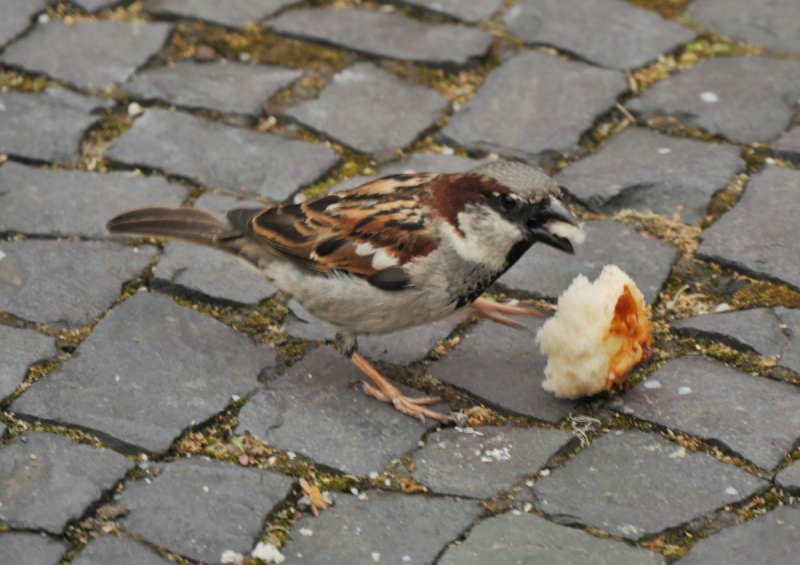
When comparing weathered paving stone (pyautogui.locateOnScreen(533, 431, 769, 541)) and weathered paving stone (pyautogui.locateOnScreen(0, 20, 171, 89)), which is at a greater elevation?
weathered paving stone (pyautogui.locateOnScreen(0, 20, 171, 89))

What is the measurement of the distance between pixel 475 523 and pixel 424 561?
215 mm

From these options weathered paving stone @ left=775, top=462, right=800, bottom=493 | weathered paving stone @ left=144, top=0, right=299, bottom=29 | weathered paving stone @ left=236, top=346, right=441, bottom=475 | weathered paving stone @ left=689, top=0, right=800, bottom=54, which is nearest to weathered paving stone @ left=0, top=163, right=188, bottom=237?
weathered paving stone @ left=236, top=346, right=441, bottom=475

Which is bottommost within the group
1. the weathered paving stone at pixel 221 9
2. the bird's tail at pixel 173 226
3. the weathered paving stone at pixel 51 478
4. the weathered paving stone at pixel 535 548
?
the weathered paving stone at pixel 535 548

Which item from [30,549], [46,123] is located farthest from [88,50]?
[30,549]

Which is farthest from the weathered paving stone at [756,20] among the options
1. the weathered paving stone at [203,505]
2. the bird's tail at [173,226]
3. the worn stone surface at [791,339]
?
the weathered paving stone at [203,505]

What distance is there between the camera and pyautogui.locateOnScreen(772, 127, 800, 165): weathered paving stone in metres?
4.30

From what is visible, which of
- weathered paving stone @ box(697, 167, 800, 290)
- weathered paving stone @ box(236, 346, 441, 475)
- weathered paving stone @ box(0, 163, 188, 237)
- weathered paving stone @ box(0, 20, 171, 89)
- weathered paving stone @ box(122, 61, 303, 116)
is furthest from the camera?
weathered paving stone @ box(0, 20, 171, 89)

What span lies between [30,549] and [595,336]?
1.93m

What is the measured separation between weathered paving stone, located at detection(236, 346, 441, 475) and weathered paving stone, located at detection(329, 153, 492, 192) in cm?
121

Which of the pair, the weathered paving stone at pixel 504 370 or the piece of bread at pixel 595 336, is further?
the weathered paving stone at pixel 504 370

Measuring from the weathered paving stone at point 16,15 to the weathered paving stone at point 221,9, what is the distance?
626 mm

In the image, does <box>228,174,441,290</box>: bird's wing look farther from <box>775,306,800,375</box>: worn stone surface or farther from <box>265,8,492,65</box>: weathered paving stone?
<box>265,8,492,65</box>: weathered paving stone

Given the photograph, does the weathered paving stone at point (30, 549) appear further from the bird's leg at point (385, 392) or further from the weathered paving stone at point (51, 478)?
the bird's leg at point (385, 392)

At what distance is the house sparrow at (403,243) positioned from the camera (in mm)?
3193
